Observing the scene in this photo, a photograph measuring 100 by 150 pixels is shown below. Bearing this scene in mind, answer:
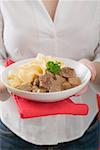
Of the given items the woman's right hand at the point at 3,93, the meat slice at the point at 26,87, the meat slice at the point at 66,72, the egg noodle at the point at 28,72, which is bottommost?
the woman's right hand at the point at 3,93

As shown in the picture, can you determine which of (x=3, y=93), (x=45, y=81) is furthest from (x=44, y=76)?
(x=3, y=93)

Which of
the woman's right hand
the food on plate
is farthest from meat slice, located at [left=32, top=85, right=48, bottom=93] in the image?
the woman's right hand

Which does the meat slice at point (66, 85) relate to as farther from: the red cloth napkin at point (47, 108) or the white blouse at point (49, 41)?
the white blouse at point (49, 41)

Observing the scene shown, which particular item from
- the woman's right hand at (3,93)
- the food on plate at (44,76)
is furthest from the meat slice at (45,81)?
the woman's right hand at (3,93)

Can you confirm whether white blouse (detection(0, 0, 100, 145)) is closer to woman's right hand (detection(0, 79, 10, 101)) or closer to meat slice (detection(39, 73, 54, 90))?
woman's right hand (detection(0, 79, 10, 101))

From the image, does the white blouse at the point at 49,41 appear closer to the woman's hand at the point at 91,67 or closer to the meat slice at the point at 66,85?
the woman's hand at the point at 91,67

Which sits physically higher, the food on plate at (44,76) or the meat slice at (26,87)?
the meat slice at (26,87)

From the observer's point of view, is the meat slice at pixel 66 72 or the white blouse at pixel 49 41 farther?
the white blouse at pixel 49 41

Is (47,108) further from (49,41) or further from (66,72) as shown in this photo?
(49,41)
